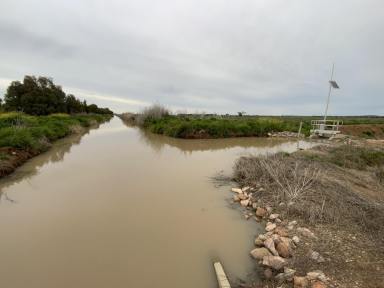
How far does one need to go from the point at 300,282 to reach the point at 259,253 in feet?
3.16

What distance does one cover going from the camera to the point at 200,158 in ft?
41.3

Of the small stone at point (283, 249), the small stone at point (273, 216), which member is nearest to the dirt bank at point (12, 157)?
the small stone at point (273, 216)

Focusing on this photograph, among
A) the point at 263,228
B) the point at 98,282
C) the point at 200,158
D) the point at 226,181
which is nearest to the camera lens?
the point at 98,282

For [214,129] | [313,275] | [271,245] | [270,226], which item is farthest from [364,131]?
[313,275]

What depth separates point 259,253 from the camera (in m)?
4.02

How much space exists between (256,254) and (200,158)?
28.3ft

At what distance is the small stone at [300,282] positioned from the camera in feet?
10.1

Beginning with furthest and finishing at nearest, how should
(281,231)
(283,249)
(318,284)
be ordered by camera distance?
(281,231)
(283,249)
(318,284)

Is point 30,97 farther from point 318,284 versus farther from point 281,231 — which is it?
point 318,284

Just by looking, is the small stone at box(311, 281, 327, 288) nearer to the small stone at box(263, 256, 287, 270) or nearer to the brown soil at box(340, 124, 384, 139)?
the small stone at box(263, 256, 287, 270)

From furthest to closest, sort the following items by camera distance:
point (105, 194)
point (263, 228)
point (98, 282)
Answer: point (105, 194) < point (263, 228) < point (98, 282)

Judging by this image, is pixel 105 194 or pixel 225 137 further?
pixel 225 137

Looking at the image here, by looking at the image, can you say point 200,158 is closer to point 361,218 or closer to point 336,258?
point 361,218

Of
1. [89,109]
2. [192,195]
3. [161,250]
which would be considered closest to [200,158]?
[192,195]
